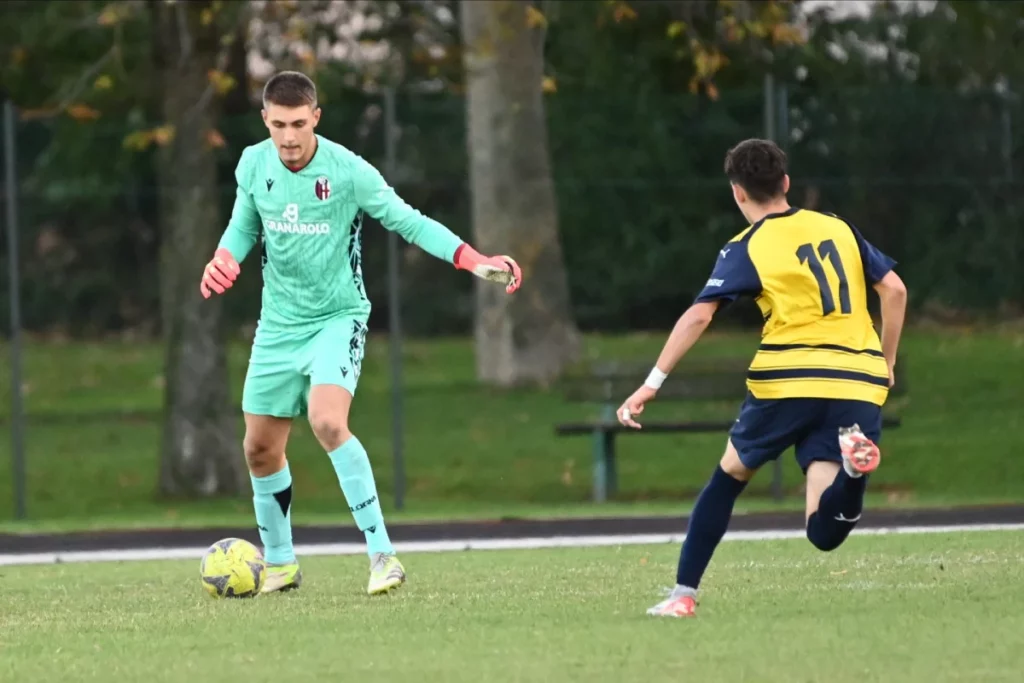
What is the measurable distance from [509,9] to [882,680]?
993cm

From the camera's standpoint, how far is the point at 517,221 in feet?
54.0

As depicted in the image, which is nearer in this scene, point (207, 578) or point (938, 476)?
point (207, 578)

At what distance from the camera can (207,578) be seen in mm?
8250

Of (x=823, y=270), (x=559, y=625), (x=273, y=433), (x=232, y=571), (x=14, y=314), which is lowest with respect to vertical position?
(x=232, y=571)

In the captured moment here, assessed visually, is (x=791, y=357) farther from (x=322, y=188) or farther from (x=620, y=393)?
(x=620, y=393)

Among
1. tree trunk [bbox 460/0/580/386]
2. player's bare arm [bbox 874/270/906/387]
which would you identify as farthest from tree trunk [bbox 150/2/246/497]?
player's bare arm [bbox 874/270/906/387]

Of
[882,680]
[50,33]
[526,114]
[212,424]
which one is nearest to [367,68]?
[526,114]

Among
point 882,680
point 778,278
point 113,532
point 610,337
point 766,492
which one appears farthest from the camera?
point 610,337

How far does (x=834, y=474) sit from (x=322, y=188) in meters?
2.44

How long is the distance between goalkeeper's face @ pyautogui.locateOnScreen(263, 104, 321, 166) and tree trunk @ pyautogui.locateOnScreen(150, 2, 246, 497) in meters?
6.73

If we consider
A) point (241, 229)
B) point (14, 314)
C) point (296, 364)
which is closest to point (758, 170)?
point (296, 364)

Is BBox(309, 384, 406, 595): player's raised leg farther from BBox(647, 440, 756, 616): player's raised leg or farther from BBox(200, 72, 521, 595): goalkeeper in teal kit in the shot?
BBox(647, 440, 756, 616): player's raised leg

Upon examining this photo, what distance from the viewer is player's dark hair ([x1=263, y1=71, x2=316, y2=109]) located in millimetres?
8023

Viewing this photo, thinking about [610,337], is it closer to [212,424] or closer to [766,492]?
[766,492]
